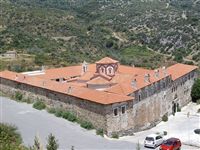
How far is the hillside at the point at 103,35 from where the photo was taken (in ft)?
260

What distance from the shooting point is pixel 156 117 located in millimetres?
43156

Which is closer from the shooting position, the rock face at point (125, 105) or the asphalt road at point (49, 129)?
the asphalt road at point (49, 129)

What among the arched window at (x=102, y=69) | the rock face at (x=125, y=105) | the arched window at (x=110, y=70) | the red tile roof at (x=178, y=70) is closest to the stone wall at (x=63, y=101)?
the rock face at (x=125, y=105)

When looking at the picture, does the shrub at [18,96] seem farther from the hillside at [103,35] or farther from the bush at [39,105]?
the hillside at [103,35]

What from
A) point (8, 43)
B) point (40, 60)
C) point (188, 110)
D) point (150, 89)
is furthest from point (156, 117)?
point (8, 43)

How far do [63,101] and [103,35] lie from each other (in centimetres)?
6814

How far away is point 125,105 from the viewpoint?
1478 inches

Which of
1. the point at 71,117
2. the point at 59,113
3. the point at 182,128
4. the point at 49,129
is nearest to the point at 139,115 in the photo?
the point at 182,128

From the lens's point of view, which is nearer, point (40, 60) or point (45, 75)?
point (45, 75)

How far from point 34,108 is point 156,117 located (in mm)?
12107

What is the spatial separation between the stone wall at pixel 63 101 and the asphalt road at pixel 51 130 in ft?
3.62

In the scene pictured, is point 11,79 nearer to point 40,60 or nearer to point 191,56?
point 40,60

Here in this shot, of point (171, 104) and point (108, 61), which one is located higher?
point (108, 61)

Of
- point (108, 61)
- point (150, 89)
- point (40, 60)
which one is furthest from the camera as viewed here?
point (40, 60)
